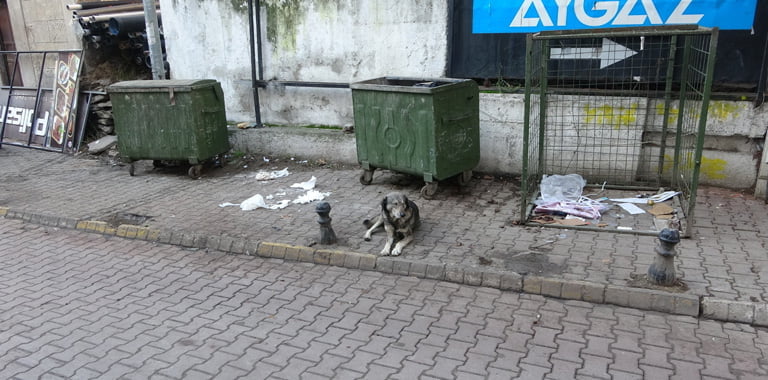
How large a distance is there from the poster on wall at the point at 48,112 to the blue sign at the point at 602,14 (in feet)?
25.7

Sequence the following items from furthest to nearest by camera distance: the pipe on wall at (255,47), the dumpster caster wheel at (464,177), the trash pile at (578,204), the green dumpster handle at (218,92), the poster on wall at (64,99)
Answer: the poster on wall at (64,99) → the pipe on wall at (255,47) → the green dumpster handle at (218,92) → the dumpster caster wheel at (464,177) → the trash pile at (578,204)

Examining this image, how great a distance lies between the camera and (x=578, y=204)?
256 inches

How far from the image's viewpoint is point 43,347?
167 inches

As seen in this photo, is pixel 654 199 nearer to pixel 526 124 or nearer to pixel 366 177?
pixel 526 124

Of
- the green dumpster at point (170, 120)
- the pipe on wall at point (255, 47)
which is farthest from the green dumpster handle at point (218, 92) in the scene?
the pipe on wall at point (255, 47)

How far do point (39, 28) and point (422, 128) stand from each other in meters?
10.9

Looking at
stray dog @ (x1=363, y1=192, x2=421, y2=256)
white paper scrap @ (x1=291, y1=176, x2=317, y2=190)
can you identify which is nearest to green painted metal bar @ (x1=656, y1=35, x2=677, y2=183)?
stray dog @ (x1=363, y1=192, x2=421, y2=256)

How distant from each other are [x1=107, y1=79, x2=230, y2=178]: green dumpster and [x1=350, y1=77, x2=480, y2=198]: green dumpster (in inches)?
103

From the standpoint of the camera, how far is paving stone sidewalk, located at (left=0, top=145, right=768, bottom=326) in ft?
15.4

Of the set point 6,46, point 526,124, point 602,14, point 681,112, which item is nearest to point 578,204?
point 526,124

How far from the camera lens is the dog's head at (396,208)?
5.56 meters

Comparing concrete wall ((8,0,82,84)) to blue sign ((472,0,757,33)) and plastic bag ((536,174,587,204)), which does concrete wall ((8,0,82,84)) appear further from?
plastic bag ((536,174,587,204))

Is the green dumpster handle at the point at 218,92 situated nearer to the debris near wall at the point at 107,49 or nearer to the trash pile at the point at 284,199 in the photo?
the trash pile at the point at 284,199

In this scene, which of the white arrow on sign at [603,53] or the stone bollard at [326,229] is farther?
the white arrow on sign at [603,53]
